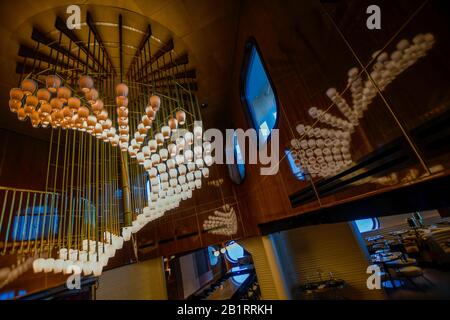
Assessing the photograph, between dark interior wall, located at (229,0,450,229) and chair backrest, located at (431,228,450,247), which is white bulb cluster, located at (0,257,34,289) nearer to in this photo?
dark interior wall, located at (229,0,450,229)

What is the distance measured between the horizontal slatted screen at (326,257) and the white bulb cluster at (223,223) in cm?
155

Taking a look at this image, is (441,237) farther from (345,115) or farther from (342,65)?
(342,65)

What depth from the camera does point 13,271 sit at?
4.16m

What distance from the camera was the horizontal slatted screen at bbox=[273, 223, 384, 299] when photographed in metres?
6.67

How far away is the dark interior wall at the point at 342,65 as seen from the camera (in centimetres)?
120

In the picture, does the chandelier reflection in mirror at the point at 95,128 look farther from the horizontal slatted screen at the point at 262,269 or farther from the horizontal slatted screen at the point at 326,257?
the horizontal slatted screen at the point at 326,257

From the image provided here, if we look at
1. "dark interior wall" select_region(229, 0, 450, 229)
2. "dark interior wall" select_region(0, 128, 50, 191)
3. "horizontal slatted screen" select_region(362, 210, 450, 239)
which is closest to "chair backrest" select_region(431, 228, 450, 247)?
"horizontal slatted screen" select_region(362, 210, 450, 239)

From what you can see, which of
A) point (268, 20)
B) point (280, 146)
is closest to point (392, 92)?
point (280, 146)

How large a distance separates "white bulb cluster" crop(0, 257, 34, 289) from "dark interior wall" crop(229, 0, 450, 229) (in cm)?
557

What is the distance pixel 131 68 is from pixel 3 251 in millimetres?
4123

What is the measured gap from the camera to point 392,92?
1460mm

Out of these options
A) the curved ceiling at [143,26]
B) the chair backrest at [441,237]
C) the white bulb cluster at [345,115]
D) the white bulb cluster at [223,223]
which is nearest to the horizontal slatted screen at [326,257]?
the white bulb cluster at [223,223]
